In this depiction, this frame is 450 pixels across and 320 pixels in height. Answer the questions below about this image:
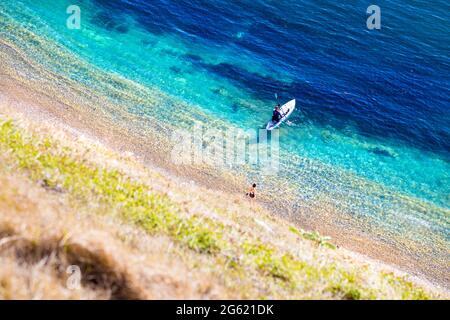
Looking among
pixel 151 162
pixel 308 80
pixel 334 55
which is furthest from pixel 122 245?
pixel 334 55

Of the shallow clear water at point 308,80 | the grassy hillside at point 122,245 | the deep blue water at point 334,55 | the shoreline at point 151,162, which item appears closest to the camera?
the grassy hillside at point 122,245

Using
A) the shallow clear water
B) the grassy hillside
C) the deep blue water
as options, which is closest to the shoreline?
the shallow clear water

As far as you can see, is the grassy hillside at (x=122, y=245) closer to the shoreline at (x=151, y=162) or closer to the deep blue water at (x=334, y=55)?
the shoreline at (x=151, y=162)

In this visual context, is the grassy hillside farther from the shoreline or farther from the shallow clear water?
the shallow clear water

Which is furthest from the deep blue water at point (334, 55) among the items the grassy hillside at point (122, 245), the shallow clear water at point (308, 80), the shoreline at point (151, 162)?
the grassy hillside at point (122, 245)

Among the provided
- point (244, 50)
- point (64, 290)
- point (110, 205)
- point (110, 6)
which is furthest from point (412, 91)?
point (64, 290)

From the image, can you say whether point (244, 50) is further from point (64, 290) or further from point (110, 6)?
point (64, 290)

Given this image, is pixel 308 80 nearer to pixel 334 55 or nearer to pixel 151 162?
pixel 334 55
